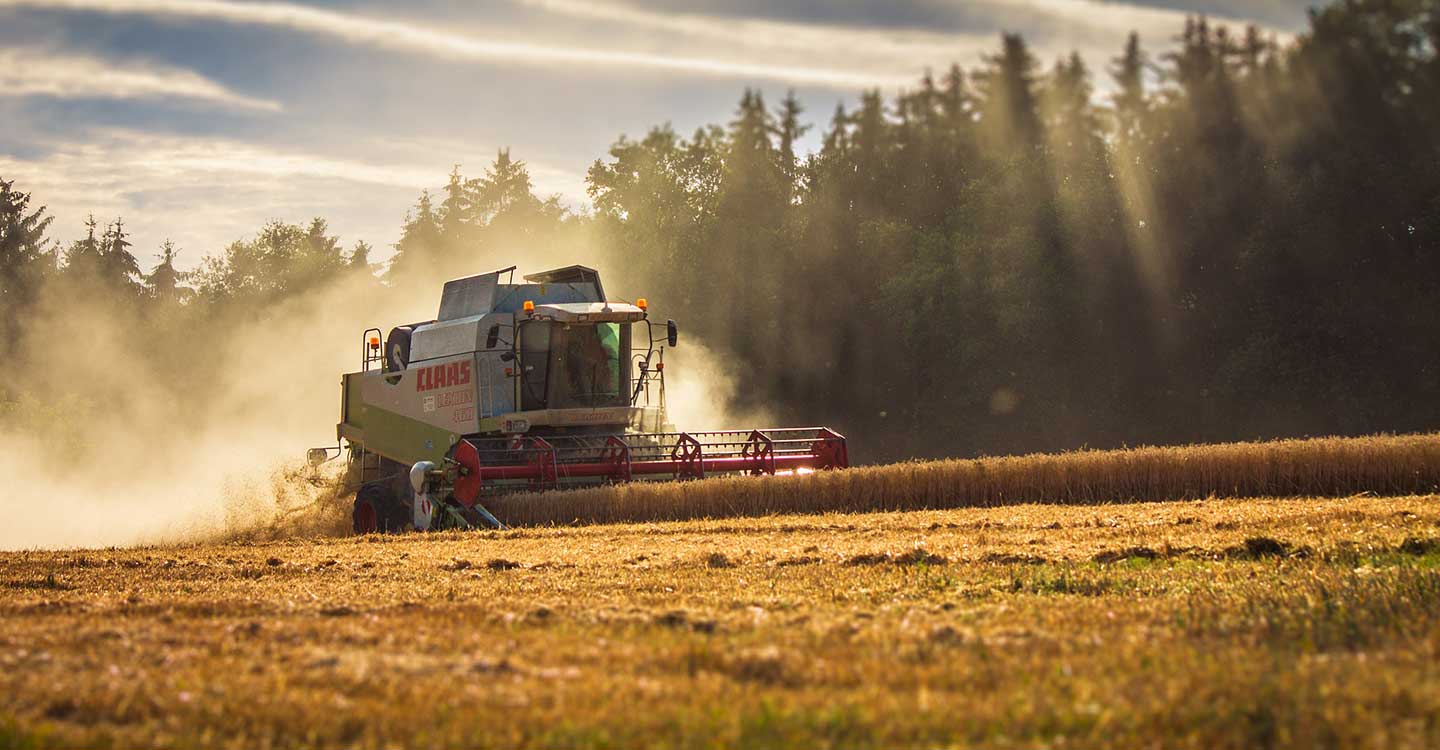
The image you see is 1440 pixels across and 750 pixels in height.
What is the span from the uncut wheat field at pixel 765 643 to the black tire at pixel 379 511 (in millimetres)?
6831

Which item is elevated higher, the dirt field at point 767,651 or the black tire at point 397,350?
the black tire at point 397,350

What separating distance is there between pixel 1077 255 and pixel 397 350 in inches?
861

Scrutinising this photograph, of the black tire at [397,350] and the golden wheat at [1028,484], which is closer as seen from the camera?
the golden wheat at [1028,484]

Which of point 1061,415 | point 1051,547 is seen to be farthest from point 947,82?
point 1051,547

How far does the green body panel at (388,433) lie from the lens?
20.9 metres

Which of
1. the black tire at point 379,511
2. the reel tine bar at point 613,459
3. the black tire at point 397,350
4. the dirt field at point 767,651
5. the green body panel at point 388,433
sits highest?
the black tire at point 397,350

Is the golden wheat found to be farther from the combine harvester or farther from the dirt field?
the dirt field

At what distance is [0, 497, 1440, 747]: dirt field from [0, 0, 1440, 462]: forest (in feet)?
36.9

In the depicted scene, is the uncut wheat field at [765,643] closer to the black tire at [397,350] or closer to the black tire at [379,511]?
the black tire at [379,511]

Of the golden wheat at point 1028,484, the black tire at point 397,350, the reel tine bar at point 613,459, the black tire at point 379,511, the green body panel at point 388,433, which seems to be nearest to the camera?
the golden wheat at point 1028,484

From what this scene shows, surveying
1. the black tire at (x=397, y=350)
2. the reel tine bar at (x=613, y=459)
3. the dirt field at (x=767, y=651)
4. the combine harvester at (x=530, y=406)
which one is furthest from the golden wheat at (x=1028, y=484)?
the dirt field at (x=767, y=651)

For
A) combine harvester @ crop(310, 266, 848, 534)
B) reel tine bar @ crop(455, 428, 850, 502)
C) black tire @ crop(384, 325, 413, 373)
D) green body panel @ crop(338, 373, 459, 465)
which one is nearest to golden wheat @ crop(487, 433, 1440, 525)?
reel tine bar @ crop(455, 428, 850, 502)

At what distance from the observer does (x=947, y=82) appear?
116 ft

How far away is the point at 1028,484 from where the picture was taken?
1791cm
